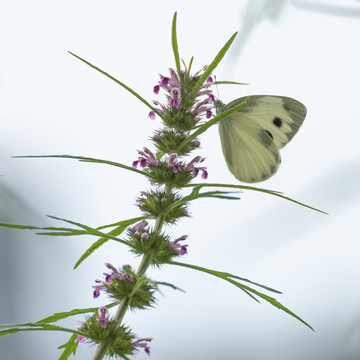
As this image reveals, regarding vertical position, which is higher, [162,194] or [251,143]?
[251,143]

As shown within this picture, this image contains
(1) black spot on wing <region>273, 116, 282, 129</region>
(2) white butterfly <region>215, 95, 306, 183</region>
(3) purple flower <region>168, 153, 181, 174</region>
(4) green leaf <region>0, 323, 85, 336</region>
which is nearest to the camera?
(4) green leaf <region>0, 323, 85, 336</region>

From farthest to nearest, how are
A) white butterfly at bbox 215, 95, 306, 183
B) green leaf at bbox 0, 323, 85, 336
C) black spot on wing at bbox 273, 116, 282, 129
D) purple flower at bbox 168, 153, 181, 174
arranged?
black spot on wing at bbox 273, 116, 282, 129
white butterfly at bbox 215, 95, 306, 183
purple flower at bbox 168, 153, 181, 174
green leaf at bbox 0, 323, 85, 336

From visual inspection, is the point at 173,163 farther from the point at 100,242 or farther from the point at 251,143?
the point at 251,143

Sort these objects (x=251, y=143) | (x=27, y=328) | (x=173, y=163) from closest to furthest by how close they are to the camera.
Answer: (x=27, y=328)
(x=173, y=163)
(x=251, y=143)

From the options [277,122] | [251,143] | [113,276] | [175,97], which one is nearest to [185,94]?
[175,97]

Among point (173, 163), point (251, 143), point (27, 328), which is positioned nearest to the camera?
point (27, 328)

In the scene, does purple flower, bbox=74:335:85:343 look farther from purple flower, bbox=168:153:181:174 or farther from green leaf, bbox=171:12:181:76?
green leaf, bbox=171:12:181:76

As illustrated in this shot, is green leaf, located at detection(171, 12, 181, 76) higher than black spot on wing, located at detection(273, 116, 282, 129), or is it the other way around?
black spot on wing, located at detection(273, 116, 282, 129)

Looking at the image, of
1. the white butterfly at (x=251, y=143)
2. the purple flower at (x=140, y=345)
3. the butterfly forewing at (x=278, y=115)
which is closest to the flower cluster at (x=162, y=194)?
the purple flower at (x=140, y=345)

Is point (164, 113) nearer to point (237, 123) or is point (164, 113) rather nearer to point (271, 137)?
point (237, 123)

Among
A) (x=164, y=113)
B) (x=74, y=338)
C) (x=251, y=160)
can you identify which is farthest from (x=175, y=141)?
(x=251, y=160)

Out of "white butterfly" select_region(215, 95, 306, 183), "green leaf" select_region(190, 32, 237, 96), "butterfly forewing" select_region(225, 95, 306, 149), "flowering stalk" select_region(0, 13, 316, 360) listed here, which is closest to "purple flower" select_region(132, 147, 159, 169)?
"flowering stalk" select_region(0, 13, 316, 360)
